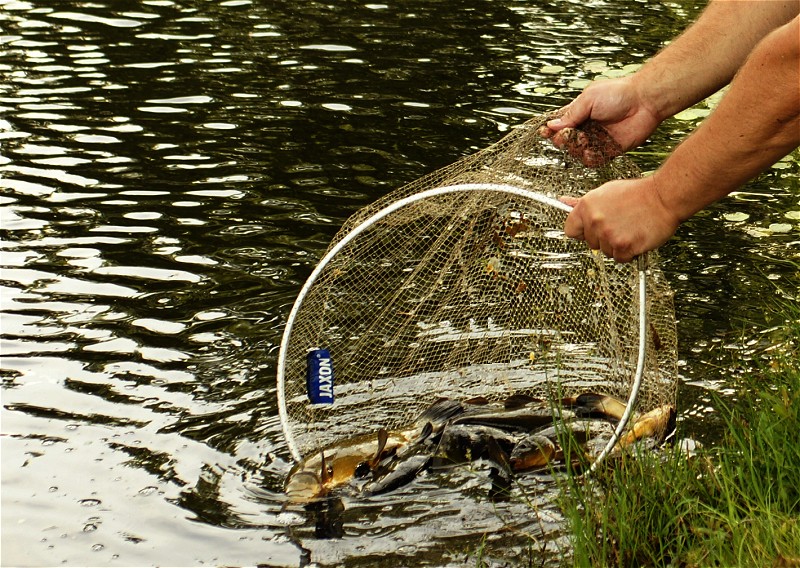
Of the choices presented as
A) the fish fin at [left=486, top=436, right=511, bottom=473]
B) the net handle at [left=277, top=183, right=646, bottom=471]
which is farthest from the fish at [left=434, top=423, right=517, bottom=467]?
the net handle at [left=277, top=183, right=646, bottom=471]

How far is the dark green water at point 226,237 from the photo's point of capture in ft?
15.3

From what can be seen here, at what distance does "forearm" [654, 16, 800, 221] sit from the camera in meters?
3.51

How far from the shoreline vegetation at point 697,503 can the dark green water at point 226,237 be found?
0.44 metres

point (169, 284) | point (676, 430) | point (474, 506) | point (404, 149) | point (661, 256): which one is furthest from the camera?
point (404, 149)

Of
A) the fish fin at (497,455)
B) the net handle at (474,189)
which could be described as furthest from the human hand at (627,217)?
the fish fin at (497,455)

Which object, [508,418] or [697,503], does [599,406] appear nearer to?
[508,418]

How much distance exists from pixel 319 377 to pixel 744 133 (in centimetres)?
212

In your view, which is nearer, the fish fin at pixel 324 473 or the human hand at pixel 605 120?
the fish fin at pixel 324 473

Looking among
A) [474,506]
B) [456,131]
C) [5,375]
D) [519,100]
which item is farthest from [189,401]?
[519,100]

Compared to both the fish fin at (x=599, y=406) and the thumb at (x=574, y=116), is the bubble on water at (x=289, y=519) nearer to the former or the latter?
the fish fin at (x=599, y=406)

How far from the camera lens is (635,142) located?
16.6 feet

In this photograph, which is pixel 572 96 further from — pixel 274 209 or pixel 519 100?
pixel 274 209

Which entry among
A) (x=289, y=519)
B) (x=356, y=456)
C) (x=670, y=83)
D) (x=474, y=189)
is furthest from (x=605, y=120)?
(x=289, y=519)

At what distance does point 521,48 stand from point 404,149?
3877 millimetres
